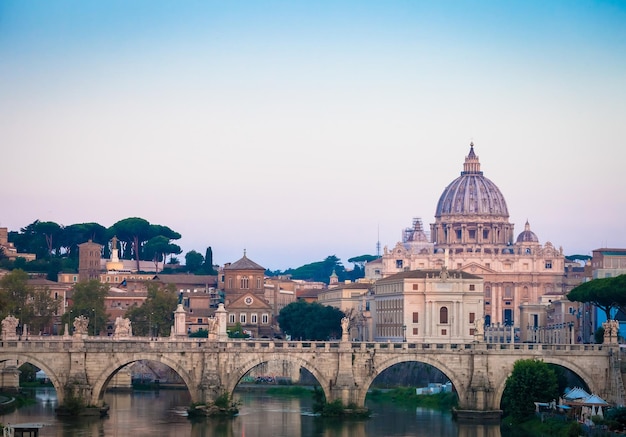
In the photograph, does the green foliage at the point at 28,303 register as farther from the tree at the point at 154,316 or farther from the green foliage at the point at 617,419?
the green foliage at the point at 617,419

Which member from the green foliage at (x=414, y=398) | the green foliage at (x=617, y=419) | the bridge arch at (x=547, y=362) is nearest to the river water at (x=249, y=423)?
the green foliage at (x=414, y=398)

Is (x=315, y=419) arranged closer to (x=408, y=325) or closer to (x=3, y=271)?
(x=408, y=325)

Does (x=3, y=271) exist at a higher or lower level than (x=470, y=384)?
higher

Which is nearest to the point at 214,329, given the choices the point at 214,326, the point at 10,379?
the point at 214,326

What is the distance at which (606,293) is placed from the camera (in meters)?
110

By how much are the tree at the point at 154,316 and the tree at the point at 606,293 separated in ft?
123

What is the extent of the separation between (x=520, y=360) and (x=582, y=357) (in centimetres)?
370

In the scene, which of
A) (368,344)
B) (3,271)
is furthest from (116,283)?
(368,344)

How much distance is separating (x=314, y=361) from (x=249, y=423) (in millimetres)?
5088

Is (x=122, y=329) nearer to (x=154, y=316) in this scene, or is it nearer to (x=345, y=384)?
(x=345, y=384)

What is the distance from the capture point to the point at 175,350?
310 ft

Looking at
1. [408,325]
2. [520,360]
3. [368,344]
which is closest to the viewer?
[520,360]

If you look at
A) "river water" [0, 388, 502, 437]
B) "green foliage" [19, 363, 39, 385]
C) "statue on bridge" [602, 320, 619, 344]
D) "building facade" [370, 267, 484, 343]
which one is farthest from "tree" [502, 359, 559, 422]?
"building facade" [370, 267, 484, 343]

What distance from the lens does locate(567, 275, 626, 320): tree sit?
355 ft
